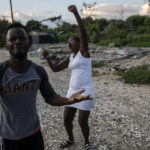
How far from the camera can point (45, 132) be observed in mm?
3842

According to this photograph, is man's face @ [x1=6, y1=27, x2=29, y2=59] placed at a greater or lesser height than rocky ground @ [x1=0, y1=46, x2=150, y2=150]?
greater

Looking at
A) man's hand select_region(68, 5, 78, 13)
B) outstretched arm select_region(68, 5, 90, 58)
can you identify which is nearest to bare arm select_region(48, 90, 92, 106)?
outstretched arm select_region(68, 5, 90, 58)

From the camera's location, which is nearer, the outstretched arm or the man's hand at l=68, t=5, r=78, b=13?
the man's hand at l=68, t=5, r=78, b=13

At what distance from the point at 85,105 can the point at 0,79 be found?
1448 mm

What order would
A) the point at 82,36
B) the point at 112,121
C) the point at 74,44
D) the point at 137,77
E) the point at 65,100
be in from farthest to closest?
the point at 137,77 < the point at 112,121 < the point at 74,44 < the point at 82,36 < the point at 65,100

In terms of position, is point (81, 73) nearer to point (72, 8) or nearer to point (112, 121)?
point (72, 8)

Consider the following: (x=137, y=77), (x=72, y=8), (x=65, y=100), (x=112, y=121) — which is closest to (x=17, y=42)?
(x=65, y=100)

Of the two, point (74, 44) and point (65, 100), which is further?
point (74, 44)

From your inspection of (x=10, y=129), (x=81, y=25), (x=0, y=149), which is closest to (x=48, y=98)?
(x=10, y=129)

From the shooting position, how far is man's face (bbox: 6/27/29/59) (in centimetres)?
148

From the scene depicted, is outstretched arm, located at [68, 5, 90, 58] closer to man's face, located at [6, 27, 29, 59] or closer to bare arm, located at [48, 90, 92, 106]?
bare arm, located at [48, 90, 92, 106]

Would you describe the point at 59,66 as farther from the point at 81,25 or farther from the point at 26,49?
the point at 26,49

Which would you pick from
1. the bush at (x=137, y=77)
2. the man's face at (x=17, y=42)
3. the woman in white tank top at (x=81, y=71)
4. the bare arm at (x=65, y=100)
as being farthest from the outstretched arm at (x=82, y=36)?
the bush at (x=137, y=77)

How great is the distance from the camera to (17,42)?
1.47 meters
